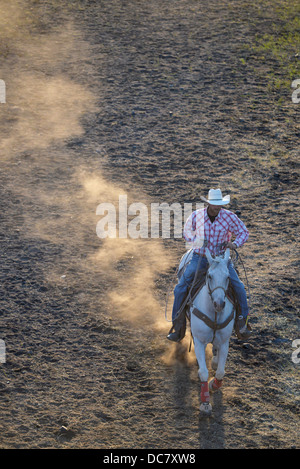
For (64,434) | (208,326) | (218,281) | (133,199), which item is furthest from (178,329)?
(133,199)

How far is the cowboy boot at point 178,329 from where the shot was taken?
31.4 ft

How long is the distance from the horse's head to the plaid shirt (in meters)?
0.79

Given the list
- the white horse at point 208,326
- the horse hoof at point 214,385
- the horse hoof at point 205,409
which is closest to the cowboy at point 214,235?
the white horse at point 208,326

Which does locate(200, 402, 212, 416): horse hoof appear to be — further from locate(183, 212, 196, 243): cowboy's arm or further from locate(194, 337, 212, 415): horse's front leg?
locate(183, 212, 196, 243): cowboy's arm

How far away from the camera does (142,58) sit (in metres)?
21.8

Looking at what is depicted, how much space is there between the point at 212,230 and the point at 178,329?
181 centimetres

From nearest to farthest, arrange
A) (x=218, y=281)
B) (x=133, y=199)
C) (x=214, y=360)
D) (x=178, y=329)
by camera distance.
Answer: (x=218, y=281) < (x=214, y=360) < (x=178, y=329) < (x=133, y=199)

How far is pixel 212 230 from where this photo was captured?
8.95 metres

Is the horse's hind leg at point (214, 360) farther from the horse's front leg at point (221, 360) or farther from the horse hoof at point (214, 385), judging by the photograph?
the horse's front leg at point (221, 360)

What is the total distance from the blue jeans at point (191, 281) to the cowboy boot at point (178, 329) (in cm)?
18

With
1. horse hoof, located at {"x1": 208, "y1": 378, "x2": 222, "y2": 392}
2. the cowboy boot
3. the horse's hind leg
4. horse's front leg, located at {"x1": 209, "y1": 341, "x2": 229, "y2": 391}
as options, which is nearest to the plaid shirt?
the cowboy boot

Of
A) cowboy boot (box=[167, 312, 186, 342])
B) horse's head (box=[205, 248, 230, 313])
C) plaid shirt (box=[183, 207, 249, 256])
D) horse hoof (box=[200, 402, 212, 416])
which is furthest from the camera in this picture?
cowboy boot (box=[167, 312, 186, 342])

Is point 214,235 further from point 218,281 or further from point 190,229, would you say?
point 218,281

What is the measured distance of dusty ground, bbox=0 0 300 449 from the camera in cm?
893
